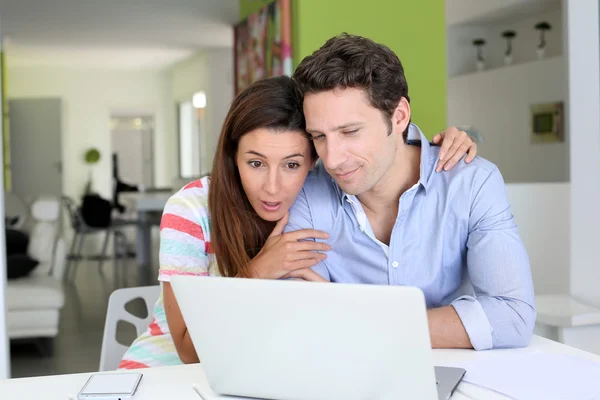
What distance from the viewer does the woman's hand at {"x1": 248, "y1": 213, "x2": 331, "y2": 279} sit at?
1688 millimetres

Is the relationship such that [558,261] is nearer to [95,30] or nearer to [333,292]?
[333,292]

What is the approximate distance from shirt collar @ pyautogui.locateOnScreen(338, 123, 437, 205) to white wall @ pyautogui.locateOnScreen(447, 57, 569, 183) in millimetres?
4638

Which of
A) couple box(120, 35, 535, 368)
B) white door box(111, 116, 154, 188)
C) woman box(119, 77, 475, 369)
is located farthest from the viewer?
white door box(111, 116, 154, 188)

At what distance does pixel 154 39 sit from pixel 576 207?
819cm

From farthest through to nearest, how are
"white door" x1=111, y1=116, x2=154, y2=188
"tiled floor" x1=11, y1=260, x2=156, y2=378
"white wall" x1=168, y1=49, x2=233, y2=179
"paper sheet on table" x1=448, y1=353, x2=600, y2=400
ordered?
"white door" x1=111, y1=116, x2=154, y2=188, "white wall" x1=168, y1=49, x2=233, y2=179, "tiled floor" x1=11, y1=260, x2=156, y2=378, "paper sheet on table" x1=448, y1=353, x2=600, y2=400

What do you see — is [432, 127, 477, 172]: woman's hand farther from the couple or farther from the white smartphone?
the white smartphone

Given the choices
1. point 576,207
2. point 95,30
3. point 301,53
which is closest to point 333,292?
point 576,207

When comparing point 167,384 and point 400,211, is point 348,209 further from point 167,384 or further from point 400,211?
point 167,384

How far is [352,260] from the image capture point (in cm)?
183

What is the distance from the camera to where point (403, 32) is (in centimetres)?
451

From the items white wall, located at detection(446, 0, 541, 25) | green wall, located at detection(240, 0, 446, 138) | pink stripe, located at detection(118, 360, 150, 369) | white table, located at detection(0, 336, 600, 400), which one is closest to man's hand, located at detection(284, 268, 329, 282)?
white table, located at detection(0, 336, 600, 400)

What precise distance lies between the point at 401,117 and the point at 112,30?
8260mm

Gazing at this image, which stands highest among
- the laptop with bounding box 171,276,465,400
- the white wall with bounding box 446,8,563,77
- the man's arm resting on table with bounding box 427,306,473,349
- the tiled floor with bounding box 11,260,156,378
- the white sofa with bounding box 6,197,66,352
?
the white wall with bounding box 446,8,563,77

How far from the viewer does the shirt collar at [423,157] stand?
1764mm
